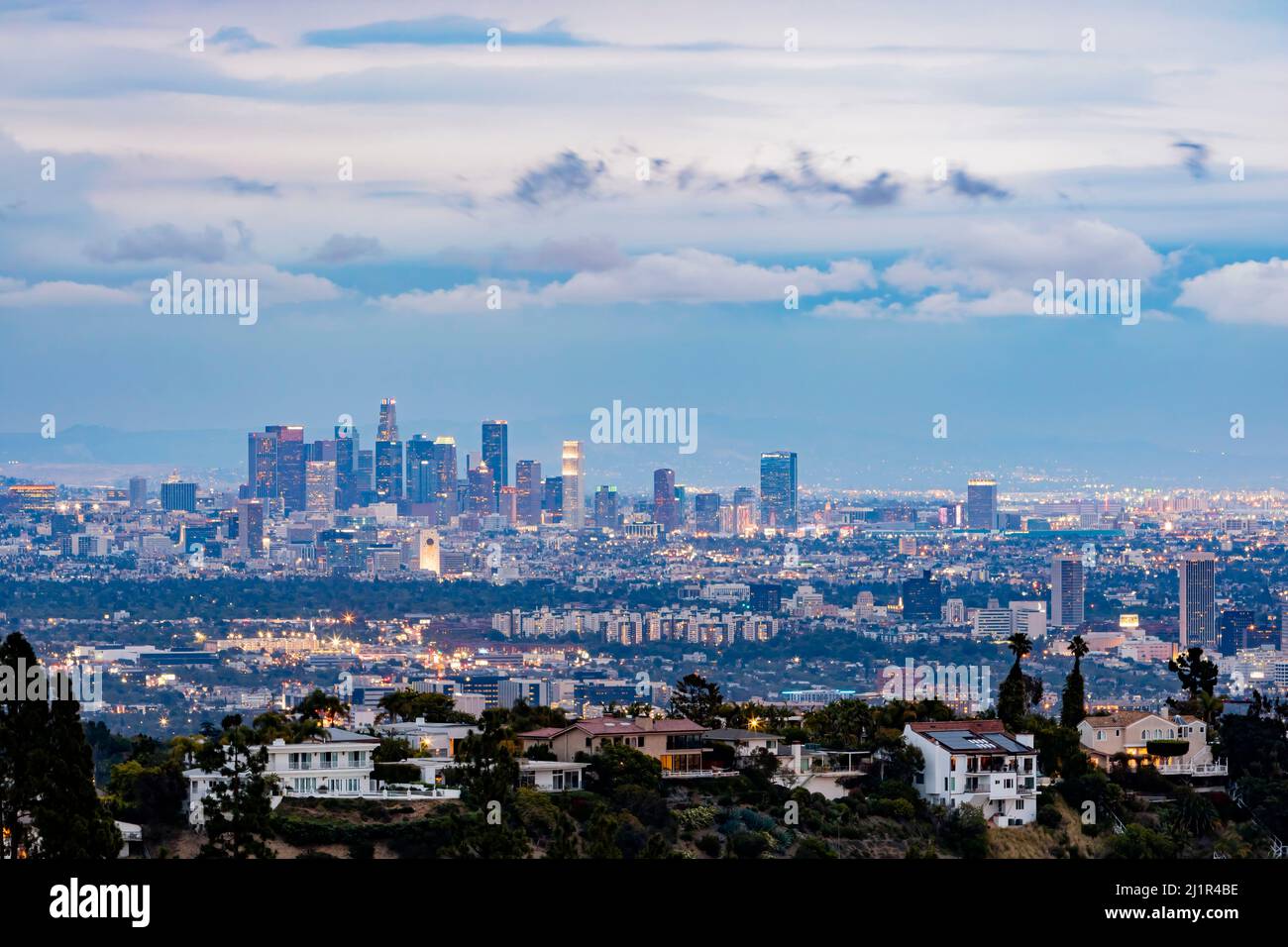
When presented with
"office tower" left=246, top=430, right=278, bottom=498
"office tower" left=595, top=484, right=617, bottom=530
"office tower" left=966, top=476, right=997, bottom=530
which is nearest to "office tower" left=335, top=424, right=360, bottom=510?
"office tower" left=246, top=430, right=278, bottom=498

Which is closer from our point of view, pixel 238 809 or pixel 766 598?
pixel 238 809

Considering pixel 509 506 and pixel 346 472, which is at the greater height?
pixel 346 472

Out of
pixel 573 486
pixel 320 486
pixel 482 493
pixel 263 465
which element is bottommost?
pixel 482 493

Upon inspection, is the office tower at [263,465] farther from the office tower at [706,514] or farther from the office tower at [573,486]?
the office tower at [706,514]

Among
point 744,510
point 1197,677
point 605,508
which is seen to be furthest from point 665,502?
point 1197,677

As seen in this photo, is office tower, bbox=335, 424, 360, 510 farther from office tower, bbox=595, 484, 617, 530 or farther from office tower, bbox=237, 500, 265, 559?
office tower, bbox=595, 484, 617, 530
